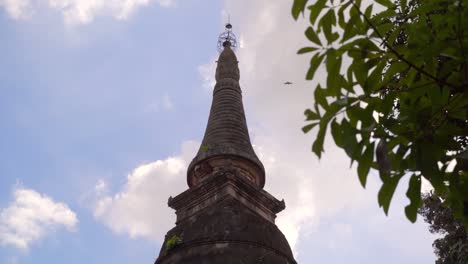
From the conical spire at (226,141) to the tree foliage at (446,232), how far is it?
3587 mm

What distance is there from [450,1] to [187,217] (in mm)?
7916

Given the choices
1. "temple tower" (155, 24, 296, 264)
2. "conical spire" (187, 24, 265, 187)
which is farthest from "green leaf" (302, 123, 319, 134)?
"conical spire" (187, 24, 265, 187)

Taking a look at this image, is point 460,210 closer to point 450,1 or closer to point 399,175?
point 399,175

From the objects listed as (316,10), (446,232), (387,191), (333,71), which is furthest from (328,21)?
(446,232)

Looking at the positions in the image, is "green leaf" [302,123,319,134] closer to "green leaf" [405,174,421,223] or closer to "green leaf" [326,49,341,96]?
"green leaf" [326,49,341,96]

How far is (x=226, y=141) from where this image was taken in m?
10.9

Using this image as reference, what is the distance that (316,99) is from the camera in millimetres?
2320

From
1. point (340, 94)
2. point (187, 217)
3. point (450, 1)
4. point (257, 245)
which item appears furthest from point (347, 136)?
point (187, 217)

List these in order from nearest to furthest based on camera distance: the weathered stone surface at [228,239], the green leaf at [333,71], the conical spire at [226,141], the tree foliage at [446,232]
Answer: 1. the green leaf at [333,71]
2. the weathered stone surface at [228,239]
3. the tree foliage at [446,232]
4. the conical spire at [226,141]

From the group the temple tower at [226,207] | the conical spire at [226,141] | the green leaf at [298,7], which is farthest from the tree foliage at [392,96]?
the conical spire at [226,141]

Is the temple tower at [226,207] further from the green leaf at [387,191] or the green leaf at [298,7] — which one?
the green leaf at [298,7]

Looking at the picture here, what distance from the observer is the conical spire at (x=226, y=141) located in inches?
412

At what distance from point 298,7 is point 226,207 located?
703cm

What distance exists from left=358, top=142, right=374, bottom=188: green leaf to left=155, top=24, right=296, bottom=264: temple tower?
5.80 metres
